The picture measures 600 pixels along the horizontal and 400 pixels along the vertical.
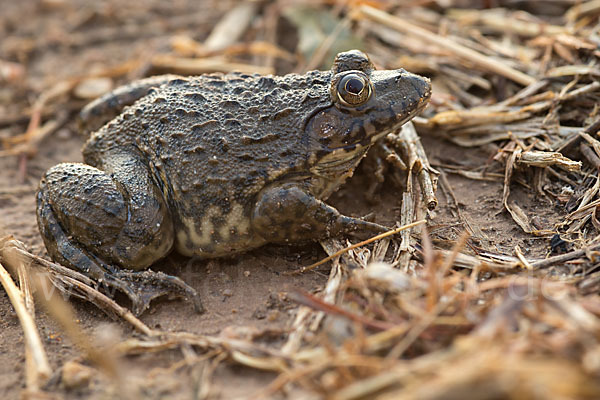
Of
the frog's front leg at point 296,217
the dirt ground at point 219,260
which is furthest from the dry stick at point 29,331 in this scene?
the frog's front leg at point 296,217

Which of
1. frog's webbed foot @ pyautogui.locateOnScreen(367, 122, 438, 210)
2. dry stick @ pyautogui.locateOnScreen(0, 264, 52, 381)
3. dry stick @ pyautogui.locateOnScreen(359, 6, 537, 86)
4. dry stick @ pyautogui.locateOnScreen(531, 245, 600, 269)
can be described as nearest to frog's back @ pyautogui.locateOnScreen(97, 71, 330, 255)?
frog's webbed foot @ pyautogui.locateOnScreen(367, 122, 438, 210)

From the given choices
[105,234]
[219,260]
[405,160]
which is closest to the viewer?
[105,234]

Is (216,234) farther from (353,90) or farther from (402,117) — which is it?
(402,117)

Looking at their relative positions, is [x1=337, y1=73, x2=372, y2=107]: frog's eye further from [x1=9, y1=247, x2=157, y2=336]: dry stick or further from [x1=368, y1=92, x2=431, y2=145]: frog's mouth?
[x1=9, y1=247, x2=157, y2=336]: dry stick

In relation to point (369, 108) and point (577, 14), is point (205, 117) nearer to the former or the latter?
point (369, 108)

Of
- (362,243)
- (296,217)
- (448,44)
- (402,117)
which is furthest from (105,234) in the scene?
(448,44)

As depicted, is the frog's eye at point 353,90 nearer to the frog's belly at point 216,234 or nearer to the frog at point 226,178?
the frog at point 226,178
